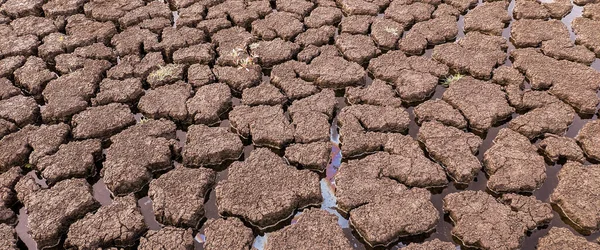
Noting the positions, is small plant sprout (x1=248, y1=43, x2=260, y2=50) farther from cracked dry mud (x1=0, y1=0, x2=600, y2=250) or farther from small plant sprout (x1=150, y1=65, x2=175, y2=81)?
small plant sprout (x1=150, y1=65, x2=175, y2=81)

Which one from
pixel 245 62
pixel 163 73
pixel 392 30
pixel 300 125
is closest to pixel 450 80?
pixel 392 30

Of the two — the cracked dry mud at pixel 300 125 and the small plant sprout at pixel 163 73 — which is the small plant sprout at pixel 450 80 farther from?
the small plant sprout at pixel 163 73

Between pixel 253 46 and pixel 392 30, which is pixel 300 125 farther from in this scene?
pixel 392 30

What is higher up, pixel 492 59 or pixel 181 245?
pixel 492 59

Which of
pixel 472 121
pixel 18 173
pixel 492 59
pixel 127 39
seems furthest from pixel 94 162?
pixel 492 59

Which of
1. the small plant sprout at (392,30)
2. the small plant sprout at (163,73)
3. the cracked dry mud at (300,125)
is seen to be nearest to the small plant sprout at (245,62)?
the cracked dry mud at (300,125)

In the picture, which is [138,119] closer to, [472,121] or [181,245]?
[181,245]
